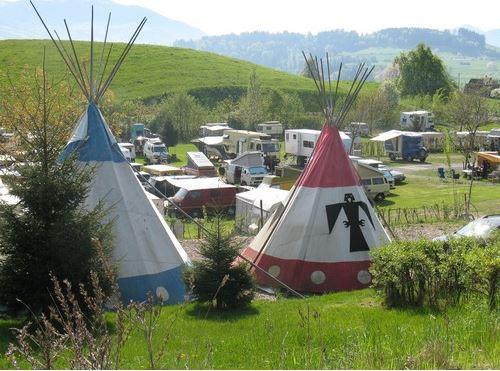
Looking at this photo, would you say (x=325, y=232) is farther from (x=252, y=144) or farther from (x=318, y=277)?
(x=252, y=144)

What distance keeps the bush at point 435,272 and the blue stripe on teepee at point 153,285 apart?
3.95m

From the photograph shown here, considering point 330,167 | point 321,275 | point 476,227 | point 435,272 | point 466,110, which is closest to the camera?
point 435,272

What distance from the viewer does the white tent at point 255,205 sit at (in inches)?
849

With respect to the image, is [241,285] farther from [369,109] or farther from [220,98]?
[220,98]

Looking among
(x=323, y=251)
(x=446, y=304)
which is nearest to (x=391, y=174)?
(x=323, y=251)

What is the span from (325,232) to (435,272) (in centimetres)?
472

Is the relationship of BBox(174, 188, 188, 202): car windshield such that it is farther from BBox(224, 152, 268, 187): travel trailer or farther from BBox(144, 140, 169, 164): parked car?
BBox(144, 140, 169, 164): parked car

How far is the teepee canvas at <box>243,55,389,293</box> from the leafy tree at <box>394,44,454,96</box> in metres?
69.9

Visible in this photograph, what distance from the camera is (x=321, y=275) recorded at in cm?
1432

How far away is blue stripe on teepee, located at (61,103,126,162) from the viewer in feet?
42.8

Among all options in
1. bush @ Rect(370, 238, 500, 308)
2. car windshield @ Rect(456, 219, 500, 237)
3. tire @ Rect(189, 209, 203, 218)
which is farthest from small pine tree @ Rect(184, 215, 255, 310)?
tire @ Rect(189, 209, 203, 218)

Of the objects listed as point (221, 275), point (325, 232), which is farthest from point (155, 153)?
point (221, 275)

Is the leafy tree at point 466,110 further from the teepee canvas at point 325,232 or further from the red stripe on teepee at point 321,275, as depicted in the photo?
the red stripe on teepee at point 321,275

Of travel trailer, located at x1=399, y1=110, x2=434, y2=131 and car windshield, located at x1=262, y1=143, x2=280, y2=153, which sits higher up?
travel trailer, located at x1=399, y1=110, x2=434, y2=131
